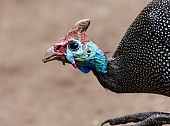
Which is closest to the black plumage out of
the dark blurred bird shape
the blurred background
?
the dark blurred bird shape

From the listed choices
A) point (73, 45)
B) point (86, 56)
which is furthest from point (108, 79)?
point (73, 45)

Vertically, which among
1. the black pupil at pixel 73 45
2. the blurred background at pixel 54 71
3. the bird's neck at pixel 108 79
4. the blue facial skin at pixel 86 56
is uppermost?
the blurred background at pixel 54 71

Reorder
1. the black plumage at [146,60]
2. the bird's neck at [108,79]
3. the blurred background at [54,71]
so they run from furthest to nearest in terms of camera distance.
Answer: the blurred background at [54,71], the bird's neck at [108,79], the black plumage at [146,60]

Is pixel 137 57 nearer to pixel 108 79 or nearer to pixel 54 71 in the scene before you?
pixel 108 79

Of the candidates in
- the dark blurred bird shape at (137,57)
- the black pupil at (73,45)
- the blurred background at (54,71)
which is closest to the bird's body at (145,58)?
the dark blurred bird shape at (137,57)

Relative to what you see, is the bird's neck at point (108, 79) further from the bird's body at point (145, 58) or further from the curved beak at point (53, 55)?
the curved beak at point (53, 55)

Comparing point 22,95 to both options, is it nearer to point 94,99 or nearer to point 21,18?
point 94,99

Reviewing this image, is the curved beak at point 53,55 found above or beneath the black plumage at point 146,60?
above

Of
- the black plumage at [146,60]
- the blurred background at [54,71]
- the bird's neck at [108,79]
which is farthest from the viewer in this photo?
the blurred background at [54,71]
